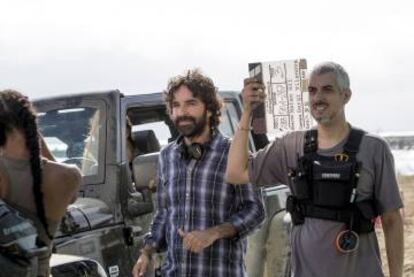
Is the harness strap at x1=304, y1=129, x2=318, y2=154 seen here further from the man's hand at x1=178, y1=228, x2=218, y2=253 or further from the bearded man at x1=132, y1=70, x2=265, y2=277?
the man's hand at x1=178, y1=228, x2=218, y2=253

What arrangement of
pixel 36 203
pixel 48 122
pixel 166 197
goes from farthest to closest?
pixel 48 122, pixel 166 197, pixel 36 203

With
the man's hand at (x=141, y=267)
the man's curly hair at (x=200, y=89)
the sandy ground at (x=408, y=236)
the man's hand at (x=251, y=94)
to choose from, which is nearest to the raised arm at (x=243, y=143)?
the man's hand at (x=251, y=94)

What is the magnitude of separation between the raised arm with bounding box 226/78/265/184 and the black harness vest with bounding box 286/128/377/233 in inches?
11.2

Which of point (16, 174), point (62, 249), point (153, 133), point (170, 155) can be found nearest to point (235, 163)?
point (170, 155)

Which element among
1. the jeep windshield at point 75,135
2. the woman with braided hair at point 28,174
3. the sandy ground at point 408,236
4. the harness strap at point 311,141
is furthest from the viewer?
the sandy ground at point 408,236

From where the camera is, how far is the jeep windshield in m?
4.86

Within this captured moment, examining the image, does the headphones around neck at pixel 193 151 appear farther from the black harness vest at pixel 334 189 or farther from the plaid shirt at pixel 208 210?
the black harness vest at pixel 334 189

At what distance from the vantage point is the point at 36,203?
10.2ft

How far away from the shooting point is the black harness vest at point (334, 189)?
3258 millimetres

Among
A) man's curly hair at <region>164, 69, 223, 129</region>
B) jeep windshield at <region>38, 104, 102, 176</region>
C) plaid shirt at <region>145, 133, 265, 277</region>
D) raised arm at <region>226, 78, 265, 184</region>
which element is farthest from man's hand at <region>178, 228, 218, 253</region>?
jeep windshield at <region>38, 104, 102, 176</region>

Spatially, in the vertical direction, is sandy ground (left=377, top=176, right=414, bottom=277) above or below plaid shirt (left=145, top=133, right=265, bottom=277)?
below

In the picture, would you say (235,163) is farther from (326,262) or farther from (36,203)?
(36,203)

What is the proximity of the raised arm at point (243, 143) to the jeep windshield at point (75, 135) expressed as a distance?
1434 mm

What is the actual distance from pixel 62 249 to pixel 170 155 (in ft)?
2.97
